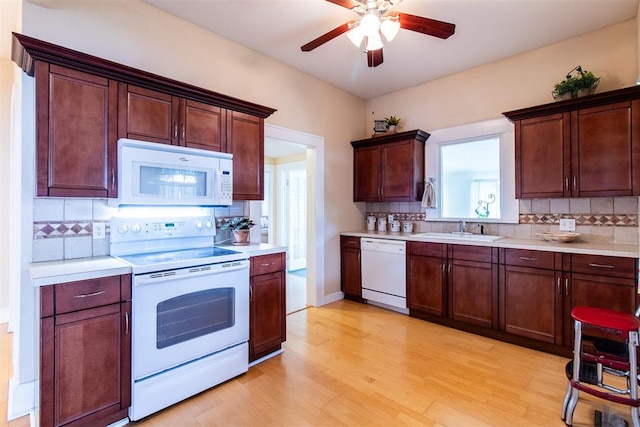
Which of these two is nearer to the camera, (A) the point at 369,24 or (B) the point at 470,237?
(A) the point at 369,24

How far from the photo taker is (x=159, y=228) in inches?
94.9

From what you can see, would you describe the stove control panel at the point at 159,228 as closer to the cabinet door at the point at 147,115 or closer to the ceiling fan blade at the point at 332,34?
the cabinet door at the point at 147,115

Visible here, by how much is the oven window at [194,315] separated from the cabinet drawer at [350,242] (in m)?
2.14

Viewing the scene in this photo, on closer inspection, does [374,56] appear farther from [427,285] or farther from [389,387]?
[389,387]

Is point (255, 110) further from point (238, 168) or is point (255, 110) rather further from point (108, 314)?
point (108, 314)

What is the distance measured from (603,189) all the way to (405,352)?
224 cm

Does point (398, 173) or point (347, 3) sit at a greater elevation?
point (347, 3)

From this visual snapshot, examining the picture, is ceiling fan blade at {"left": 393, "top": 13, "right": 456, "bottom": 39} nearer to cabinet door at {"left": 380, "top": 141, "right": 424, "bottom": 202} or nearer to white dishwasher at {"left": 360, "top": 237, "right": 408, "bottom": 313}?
cabinet door at {"left": 380, "top": 141, "right": 424, "bottom": 202}

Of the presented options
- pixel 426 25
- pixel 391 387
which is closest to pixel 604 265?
pixel 391 387

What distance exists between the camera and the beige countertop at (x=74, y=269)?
1.55m

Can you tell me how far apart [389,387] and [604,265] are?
6.46 feet

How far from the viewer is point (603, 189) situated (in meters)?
2.65

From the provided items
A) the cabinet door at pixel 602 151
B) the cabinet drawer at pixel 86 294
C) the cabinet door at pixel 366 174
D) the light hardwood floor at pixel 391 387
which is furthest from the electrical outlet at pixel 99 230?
the cabinet door at pixel 602 151

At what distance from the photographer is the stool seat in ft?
5.55
